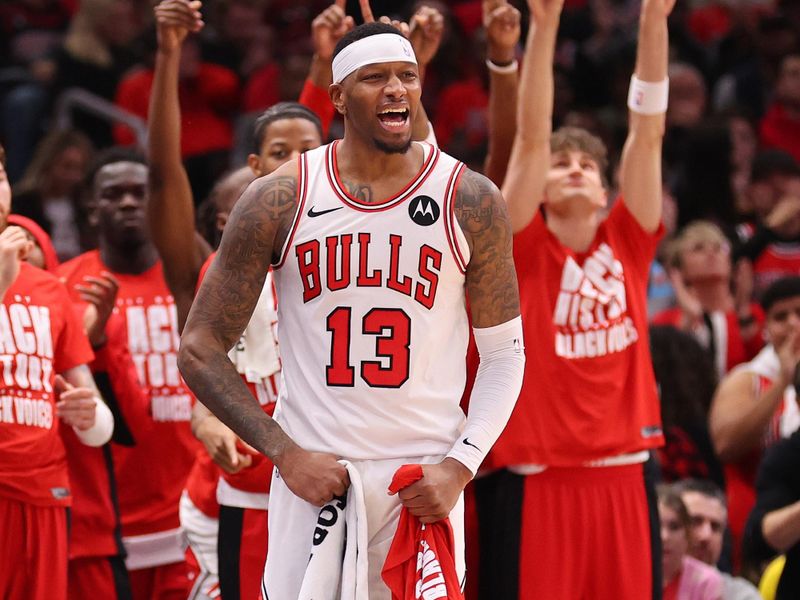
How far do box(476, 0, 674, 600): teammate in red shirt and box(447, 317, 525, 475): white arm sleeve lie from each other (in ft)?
3.99

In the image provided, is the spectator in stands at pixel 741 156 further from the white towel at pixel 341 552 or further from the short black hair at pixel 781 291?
the white towel at pixel 341 552

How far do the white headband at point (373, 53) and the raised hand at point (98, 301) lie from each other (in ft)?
6.27

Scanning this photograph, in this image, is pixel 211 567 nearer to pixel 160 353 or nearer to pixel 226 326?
pixel 160 353

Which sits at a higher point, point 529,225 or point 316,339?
point 529,225

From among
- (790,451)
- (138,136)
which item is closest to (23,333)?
(790,451)

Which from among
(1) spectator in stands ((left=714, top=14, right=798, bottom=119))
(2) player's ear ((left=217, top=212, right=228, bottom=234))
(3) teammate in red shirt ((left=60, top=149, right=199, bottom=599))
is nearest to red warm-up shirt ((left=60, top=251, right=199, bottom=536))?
(3) teammate in red shirt ((left=60, top=149, right=199, bottom=599))

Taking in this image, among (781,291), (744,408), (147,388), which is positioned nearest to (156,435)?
(147,388)

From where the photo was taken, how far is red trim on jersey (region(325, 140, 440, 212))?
416 centimetres

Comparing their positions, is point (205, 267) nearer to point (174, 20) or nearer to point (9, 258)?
point (9, 258)

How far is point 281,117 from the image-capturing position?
566 cm

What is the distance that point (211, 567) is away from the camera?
18.4 feet

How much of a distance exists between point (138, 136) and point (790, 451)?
5.82 m

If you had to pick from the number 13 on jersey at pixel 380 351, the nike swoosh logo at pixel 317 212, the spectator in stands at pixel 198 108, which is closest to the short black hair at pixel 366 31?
the nike swoosh logo at pixel 317 212

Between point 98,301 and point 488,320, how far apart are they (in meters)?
2.13
